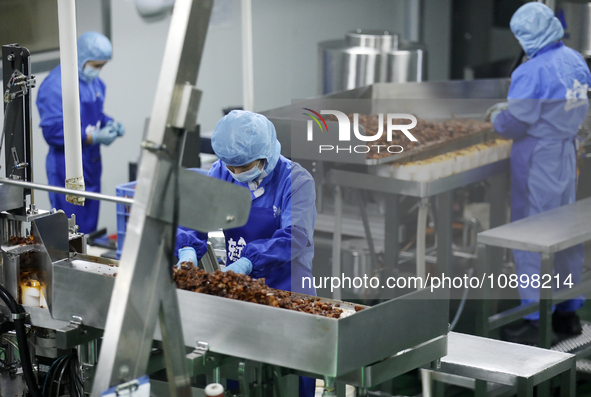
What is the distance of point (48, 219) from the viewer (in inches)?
79.4

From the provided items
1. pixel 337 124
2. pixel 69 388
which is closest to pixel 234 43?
pixel 337 124

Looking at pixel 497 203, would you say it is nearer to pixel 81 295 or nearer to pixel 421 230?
pixel 421 230

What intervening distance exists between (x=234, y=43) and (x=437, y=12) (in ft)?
8.64

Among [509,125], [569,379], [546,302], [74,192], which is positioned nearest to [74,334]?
[74,192]

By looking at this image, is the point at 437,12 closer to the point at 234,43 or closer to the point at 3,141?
the point at 234,43

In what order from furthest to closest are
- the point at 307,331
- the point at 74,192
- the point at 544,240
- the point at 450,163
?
the point at 450,163 → the point at 544,240 → the point at 74,192 → the point at 307,331

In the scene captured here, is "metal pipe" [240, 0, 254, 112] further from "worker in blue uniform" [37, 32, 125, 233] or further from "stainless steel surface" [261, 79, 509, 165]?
"worker in blue uniform" [37, 32, 125, 233]

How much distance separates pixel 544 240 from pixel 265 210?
143 cm

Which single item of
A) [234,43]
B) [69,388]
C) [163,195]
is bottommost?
[69,388]

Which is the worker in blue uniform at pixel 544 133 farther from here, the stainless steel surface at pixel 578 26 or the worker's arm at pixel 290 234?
the worker's arm at pixel 290 234

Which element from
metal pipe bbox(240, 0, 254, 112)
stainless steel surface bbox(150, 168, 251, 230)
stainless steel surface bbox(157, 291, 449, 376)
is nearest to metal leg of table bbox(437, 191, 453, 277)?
metal pipe bbox(240, 0, 254, 112)

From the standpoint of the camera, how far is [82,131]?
4414 millimetres

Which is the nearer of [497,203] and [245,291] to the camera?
[245,291]

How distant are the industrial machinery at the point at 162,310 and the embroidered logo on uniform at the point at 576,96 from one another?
221cm
